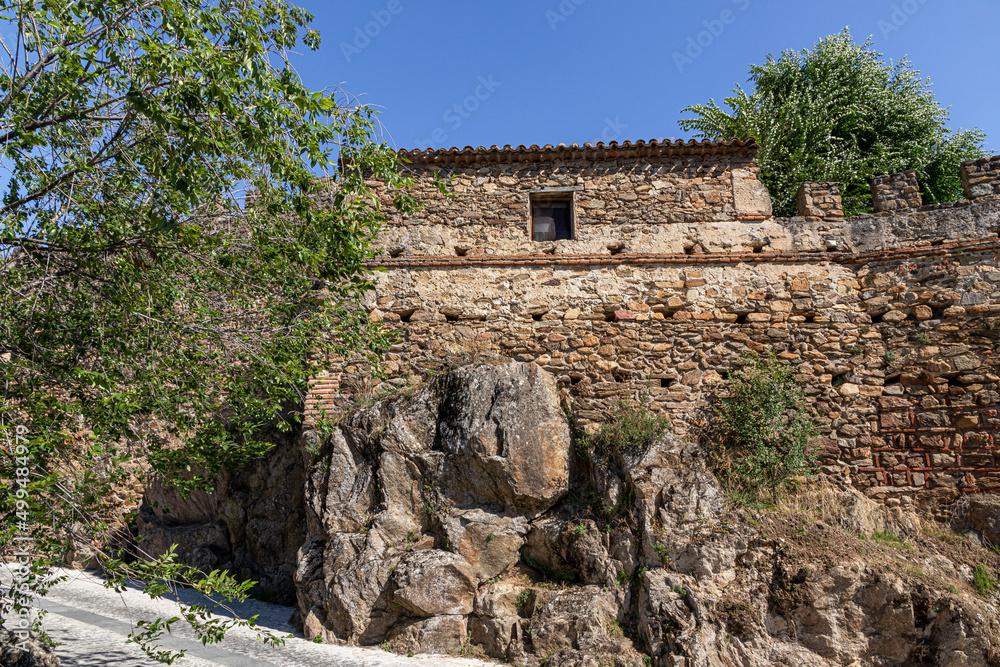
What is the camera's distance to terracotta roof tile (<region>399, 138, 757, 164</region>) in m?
9.87

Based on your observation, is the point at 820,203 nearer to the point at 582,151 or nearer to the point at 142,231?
the point at 582,151

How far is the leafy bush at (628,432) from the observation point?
323 inches

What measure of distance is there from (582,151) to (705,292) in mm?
3052

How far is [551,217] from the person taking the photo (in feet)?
33.1

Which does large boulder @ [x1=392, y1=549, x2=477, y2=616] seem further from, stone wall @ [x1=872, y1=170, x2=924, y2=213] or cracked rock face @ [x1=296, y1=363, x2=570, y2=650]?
stone wall @ [x1=872, y1=170, x2=924, y2=213]

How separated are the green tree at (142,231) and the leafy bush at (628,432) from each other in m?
4.15

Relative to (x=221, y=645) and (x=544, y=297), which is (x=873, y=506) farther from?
(x=221, y=645)

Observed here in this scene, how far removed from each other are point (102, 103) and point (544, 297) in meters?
6.23

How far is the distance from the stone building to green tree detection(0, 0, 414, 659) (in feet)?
11.5

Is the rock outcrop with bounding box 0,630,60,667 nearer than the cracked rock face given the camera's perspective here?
Yes

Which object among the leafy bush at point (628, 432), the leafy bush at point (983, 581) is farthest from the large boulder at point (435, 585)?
the leafy bush at point (983, 581)

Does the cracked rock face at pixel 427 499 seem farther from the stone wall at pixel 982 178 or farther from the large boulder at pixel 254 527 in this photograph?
the stone wall at pixel 982 178

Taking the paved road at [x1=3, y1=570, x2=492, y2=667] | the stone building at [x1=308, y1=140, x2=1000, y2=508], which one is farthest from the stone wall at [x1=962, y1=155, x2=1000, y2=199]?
the paved road at [x1=3, y1=570, x2=492, y2=667]

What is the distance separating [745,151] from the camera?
9938mm
